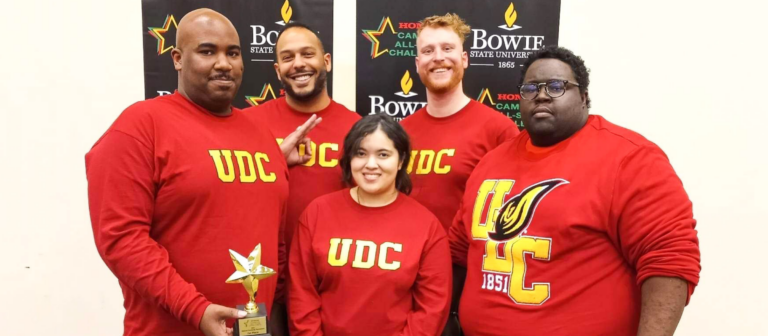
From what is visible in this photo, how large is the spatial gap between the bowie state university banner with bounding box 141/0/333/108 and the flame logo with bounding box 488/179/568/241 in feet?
5.26

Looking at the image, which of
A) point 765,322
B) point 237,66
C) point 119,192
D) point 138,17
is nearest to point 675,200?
point 237,66

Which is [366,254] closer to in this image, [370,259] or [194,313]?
[370,259]

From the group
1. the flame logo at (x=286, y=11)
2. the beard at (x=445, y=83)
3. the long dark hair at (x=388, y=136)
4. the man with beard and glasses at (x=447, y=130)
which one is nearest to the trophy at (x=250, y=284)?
the long dark hair at (x=388, y=136)

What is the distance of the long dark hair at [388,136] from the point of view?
205 cm

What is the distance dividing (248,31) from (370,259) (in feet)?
5.84

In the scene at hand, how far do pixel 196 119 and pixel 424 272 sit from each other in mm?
1034

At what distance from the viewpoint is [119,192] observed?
152 cm

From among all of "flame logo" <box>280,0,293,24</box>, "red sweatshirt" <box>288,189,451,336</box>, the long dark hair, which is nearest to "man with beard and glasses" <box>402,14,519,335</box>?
the long dark hair

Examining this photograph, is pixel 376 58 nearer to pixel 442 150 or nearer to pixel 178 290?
pixel 442 150

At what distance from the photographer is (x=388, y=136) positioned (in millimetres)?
2045

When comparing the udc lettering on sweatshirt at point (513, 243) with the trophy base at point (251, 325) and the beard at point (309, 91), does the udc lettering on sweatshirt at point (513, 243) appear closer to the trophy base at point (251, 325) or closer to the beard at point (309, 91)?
the trophy base at point (251, 325)

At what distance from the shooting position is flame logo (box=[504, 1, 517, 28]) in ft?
9.61

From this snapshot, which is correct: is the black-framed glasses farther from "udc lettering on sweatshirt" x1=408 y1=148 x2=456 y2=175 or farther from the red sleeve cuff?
the red sleeve cuff

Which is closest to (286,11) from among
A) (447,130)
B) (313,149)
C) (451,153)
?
(313,149)
